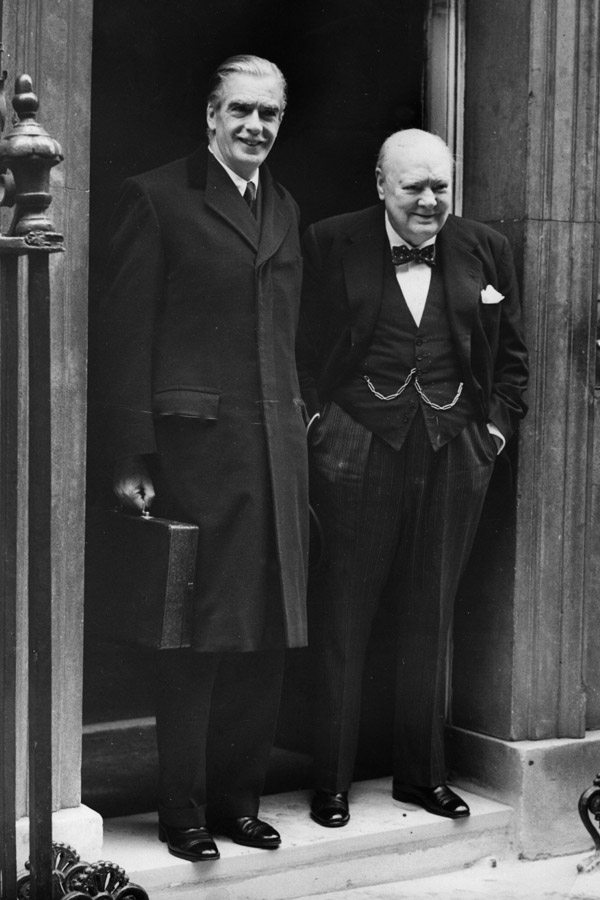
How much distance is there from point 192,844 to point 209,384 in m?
1.39

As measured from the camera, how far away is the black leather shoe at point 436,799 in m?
4.98

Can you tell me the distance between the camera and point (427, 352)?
15.9 feet

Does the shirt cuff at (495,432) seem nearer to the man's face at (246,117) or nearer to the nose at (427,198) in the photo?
the nose at (427,198)

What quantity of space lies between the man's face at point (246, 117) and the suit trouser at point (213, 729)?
1534 mm

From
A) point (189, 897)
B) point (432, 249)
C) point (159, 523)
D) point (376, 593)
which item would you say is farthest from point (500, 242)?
point (189, 897)

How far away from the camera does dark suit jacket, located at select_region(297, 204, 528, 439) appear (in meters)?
4.84

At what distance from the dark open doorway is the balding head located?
0.37 m

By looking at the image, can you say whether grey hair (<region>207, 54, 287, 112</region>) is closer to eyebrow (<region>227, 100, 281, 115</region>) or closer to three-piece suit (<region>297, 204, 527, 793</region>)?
eyebrow (<region>227, 100, 281, 115</region>)

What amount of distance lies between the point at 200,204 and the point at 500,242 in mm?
1218

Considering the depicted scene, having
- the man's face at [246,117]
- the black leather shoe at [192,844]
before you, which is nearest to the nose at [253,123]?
the man's face at [246,117]

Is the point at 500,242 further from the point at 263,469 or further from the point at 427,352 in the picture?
the point at 263,469

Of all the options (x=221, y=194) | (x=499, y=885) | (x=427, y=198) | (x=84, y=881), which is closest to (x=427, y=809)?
(x=499, y=885)

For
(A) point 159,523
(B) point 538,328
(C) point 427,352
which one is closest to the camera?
(A) point 159,523

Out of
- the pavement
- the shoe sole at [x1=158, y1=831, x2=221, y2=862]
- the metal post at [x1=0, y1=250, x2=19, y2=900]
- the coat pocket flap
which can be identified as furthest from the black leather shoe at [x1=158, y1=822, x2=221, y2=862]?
the coat pocket flap
